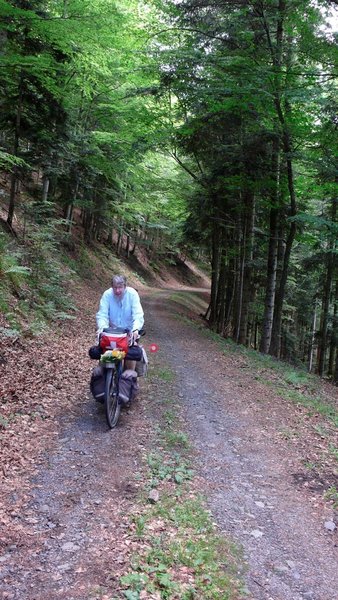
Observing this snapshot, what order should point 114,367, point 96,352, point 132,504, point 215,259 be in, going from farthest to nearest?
point 215,259 → point 96,352 → point 114,367 → point 132,504

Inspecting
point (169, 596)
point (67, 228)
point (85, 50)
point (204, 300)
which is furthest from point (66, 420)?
point (204, 300)

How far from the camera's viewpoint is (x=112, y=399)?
615 cm

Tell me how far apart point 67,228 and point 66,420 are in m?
18.9

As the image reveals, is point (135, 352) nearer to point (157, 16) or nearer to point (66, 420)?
point (66, 420)

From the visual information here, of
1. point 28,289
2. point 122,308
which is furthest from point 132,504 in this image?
point 28,289

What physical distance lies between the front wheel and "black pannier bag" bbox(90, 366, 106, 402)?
14 centimetres

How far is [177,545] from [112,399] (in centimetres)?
272

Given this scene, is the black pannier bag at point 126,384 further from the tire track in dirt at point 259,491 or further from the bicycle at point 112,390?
the tire track in dirt at point 259,491

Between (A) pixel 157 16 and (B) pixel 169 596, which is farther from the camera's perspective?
(A) pixel 157 16

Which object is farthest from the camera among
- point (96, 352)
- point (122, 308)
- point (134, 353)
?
point (122, 308)

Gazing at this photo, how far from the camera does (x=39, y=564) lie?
3.36 meters

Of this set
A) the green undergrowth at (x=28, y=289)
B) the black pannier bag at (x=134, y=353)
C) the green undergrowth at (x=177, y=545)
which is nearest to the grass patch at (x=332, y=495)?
the green undergrowth at (x=177, y=545)

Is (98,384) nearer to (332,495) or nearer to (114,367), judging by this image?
(114,367)

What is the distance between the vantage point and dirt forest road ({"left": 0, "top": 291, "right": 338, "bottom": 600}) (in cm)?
332
